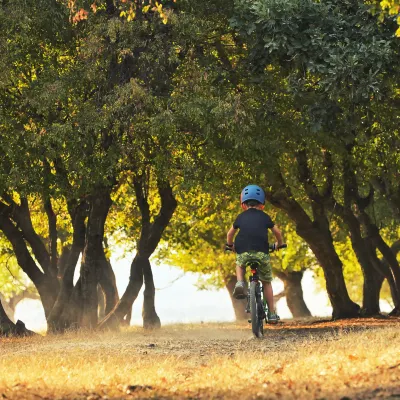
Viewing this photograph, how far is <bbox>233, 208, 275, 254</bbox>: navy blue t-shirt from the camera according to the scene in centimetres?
1430

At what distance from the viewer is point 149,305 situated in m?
31.6

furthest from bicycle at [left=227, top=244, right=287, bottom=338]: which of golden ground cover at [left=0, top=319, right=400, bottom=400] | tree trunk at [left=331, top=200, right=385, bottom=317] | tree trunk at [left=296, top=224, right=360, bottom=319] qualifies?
tree trunk at [left=331, top=200, right=385, bottom=317]

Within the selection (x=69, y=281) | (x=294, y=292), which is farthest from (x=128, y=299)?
(x=294, y=292)

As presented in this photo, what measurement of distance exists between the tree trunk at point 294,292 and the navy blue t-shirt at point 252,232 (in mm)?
32438

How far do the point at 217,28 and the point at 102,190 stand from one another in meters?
5.00

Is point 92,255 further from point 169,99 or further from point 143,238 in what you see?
point 169,99

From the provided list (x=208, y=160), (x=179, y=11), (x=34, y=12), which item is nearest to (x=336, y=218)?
(x=208, y=160)

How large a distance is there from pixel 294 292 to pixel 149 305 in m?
17.2

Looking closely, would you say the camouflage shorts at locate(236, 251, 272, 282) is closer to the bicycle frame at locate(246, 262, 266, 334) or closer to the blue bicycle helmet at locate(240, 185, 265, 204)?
the bicycle frame at locate(246, 262, 266, 334)

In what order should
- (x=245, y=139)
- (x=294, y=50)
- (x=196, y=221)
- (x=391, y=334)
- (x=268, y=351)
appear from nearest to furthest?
(x=268, y=351), (x=391, y=334), (x=294, y=50), (x=245, y=139), (x=196, y=221)

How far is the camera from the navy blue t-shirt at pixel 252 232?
1430cm

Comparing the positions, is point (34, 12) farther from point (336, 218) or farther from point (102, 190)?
point (336, 218)

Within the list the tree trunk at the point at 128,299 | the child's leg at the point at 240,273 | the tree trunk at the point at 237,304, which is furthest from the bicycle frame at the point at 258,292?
the tree trunk at the point at 237,304

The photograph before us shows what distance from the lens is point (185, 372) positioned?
10125 millimetres
